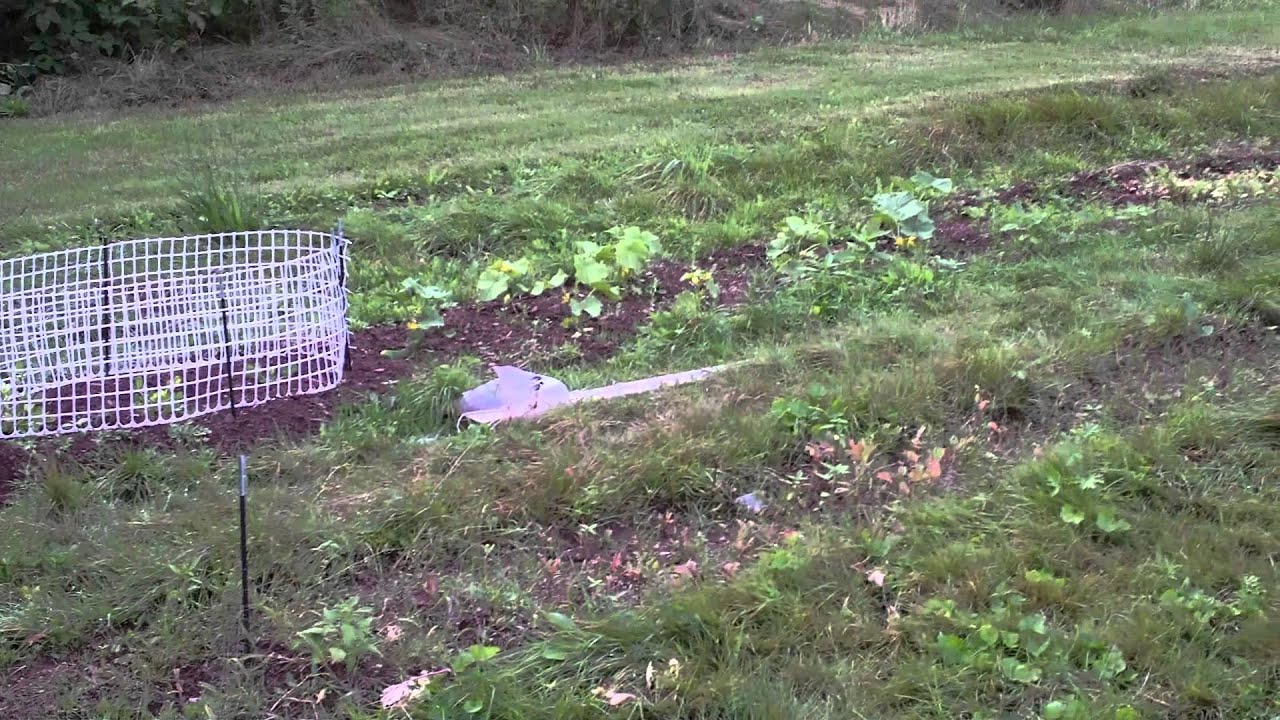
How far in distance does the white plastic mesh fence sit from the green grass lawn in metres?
0.27

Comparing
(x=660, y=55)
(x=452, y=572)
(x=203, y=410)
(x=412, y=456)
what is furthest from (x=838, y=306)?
(x=660, y=55)

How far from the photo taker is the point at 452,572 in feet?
9.27

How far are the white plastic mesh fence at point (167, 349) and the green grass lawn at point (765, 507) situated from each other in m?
0.27

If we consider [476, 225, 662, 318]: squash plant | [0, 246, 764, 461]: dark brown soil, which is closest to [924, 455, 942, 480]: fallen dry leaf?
[0, 246, 764, 461]: dark brown soil

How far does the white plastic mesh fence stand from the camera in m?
3.60

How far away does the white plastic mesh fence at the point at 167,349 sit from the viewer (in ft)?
11.8

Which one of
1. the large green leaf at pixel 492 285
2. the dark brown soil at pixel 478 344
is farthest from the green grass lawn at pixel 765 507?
the large green leaf at pixel 492 285

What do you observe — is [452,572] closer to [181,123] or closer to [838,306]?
[838,306]

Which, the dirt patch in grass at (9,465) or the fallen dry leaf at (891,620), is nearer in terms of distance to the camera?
the fallen dry leaf at (891,620)

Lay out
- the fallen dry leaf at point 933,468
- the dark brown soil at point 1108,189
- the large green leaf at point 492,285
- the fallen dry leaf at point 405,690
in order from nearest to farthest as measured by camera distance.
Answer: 1. the fallen dry leaf at point 405,690
2. the fallen dry leaf at point 933,468
3. the large green leaf at point 492,285
4. the dark brown soil at point 1108,189

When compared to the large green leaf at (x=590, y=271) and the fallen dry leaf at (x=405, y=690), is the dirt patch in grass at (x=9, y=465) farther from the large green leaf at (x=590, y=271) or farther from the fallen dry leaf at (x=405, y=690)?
the large green leaf at (x=590, y=271)

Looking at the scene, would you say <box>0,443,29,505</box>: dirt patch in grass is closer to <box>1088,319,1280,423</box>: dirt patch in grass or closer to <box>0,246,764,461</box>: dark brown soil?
<box>0,246,764,461</box>: dark brown soil

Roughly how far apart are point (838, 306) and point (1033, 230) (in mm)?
1391

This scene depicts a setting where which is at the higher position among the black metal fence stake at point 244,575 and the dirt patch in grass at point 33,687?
the black metal fence stake at point 244,575
